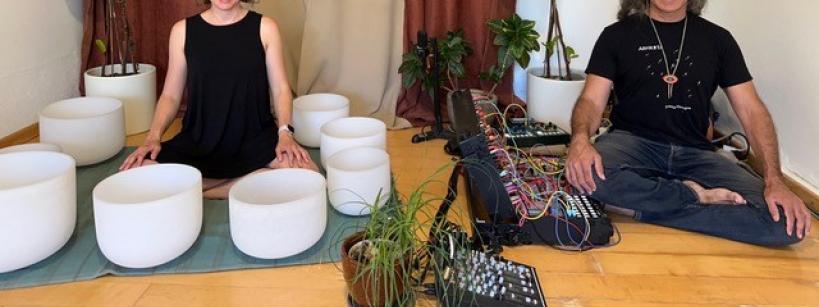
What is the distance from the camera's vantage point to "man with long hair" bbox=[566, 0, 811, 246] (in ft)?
5.68

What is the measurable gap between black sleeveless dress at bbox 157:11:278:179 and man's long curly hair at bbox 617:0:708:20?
1.19m

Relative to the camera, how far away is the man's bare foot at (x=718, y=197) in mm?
1684

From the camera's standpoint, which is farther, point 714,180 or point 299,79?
point 299,79

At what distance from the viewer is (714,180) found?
179 centimetres

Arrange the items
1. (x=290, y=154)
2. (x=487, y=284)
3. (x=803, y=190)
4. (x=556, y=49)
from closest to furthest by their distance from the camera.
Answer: (x=487, y=284), (x=290, y=154), (x=803, y=190), (x=556, y=49)

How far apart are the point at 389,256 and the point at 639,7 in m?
1.35

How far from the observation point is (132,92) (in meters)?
2.54

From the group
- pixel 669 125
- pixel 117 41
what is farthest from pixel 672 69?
pixel 117 41

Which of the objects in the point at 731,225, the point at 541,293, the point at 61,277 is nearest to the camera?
the point at 541,293

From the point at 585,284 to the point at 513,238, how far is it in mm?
231

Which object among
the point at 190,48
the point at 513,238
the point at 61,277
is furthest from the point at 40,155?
the point at 513,238

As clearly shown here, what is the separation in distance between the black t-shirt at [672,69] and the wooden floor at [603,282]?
0.39 meters

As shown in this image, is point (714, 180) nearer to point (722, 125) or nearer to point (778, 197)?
point (778, 197)

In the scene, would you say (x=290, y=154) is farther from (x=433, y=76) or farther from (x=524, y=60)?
(x=524, y=60)
